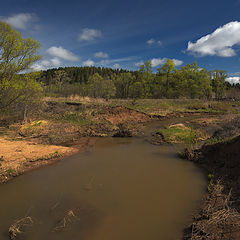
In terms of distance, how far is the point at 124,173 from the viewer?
7.34 meters

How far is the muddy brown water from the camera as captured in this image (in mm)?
4173


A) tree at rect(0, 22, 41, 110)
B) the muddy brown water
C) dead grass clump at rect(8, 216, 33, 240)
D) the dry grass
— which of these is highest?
tree at rect(0, 22, 41, 110)

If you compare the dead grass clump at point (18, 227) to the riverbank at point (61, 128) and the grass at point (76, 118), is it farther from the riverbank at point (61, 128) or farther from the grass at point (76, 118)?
the grass at point (76, 118)

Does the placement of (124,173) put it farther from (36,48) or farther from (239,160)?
(36,48)

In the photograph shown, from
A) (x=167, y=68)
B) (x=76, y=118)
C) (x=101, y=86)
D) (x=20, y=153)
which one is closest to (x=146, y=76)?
(x=167, y=68)

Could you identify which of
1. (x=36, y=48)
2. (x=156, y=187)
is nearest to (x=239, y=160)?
(x=156, y=187)

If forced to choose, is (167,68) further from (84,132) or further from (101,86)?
(84,132)

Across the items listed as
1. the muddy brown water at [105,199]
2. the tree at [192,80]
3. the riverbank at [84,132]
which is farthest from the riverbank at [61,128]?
the tree at [192,80]

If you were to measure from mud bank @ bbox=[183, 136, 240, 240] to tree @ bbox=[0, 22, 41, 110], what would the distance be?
459 inches

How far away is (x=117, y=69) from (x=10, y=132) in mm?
107485

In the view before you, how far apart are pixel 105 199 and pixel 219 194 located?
390 centimetres

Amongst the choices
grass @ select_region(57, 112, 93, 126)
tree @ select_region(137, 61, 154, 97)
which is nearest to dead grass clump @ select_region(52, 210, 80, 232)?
grass @ select_region(57, 112, 93, 126)

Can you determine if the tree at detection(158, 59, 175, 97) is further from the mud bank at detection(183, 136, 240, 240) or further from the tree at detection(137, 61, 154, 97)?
the mud bank at detection(183, 136, 240, 240)

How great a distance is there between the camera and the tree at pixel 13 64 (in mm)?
9805
